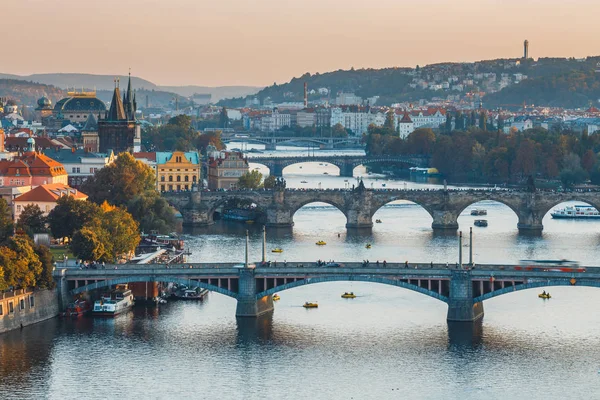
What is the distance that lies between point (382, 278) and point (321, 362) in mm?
5838

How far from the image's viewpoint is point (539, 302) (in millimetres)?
54688

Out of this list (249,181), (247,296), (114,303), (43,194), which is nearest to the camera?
(247,296)

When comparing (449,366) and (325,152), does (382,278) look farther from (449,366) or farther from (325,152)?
(325,152)

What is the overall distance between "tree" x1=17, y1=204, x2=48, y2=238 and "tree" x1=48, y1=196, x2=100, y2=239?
435 mm

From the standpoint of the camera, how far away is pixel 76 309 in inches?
2018

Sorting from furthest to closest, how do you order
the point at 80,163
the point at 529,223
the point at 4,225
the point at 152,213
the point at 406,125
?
the point at 406,125 → the point at 80,163 → the point at 529,223 → the point at 152,213 → the point at 4,225

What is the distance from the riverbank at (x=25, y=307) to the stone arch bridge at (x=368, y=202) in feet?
104

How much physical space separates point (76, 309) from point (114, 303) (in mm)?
1276

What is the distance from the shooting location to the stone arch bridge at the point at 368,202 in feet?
267

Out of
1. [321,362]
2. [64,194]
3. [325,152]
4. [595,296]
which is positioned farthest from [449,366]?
[325,152]

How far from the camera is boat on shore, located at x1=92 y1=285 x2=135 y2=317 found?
51.4 metres

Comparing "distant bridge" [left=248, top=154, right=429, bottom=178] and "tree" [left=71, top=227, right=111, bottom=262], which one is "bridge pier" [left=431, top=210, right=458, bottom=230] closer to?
"tree" [left=71, top=227, right=111, bottom=262]

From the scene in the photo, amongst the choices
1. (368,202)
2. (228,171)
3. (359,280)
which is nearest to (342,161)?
(228,171)

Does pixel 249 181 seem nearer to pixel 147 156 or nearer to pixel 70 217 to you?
pixel 147 156
